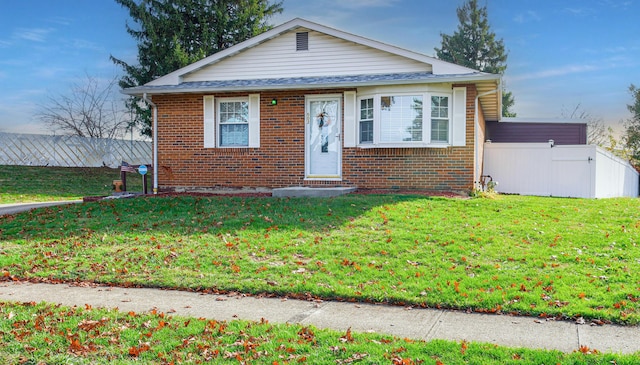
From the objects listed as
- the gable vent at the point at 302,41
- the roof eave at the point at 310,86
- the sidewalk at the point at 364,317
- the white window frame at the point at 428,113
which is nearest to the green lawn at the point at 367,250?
the sidewalk at the point at 364,317

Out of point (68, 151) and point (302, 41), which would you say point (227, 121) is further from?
point (68, 151)

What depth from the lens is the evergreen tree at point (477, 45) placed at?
39.1 metres

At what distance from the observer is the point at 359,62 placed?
51.5 feet

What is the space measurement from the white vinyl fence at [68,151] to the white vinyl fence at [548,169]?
2067cm

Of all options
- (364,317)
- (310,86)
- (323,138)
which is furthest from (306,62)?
(364,317)

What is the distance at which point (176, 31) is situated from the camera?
2862 cm

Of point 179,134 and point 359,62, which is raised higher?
point 359,62

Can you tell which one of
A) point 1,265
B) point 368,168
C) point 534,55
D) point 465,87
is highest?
point 534,55

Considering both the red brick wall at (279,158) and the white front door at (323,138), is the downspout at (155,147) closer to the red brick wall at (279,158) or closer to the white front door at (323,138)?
the red brick wall at (279,158)

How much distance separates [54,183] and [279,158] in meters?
13.0

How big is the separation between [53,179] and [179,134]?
11.3 metres

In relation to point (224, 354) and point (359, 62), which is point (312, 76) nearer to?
point (359, 62)

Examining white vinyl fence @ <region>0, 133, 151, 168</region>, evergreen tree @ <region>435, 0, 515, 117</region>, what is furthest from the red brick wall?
evergreen tree @ <region>435, 0, 515, 117</region>

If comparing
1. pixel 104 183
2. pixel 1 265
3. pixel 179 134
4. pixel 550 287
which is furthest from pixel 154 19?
pixel 550 287
